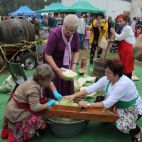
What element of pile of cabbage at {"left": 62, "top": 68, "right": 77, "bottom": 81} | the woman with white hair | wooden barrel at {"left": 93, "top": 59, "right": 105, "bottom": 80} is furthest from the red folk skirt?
pile of cabbage at {"left": 62, "top": 68, "right": 77, "bottom": 81}

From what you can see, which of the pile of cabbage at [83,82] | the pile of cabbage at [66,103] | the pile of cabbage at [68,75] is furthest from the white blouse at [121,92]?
the pile of cabbage at [83,82]

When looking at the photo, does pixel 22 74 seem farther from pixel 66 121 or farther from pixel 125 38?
pixel 125 38

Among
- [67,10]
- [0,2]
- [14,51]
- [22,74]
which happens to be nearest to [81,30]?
[14,51]

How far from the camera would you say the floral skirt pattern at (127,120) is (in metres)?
3.64

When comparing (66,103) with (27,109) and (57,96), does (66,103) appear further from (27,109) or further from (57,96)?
(27,109)

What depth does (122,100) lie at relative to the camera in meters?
3.73

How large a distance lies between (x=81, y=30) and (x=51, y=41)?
32.5 ft

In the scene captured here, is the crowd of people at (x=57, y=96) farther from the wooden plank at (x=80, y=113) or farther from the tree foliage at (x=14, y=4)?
the tree foliage at (x=14, y=4)

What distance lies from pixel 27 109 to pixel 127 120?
1127 millimetres

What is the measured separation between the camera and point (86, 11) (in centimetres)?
2003

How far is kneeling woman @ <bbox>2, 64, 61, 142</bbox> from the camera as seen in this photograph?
3.47 m

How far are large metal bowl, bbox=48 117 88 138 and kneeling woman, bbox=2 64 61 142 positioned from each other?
0.53 feet

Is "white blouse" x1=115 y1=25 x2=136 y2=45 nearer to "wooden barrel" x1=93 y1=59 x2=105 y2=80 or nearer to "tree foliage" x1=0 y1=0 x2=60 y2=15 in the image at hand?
"wooden barrel" x1=93 y1=59 x2=105 y2=80

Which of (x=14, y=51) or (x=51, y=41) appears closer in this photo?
(x=51, y=41)
